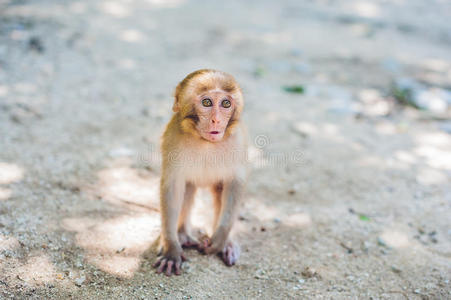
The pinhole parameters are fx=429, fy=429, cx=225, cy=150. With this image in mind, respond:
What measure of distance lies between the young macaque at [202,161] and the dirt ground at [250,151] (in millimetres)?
165

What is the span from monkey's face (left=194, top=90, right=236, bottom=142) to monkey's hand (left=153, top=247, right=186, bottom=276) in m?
0.91

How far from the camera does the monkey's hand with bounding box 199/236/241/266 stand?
3.27 m

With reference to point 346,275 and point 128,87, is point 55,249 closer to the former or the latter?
point 346,275

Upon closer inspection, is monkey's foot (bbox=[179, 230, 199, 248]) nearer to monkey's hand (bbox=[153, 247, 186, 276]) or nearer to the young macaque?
the young macaque

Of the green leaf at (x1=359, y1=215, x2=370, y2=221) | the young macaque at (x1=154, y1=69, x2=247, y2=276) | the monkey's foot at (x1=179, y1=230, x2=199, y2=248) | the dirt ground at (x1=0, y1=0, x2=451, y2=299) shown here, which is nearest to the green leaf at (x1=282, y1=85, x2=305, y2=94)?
the dirt ground at (x1=0, y1=0, x2=451, y2=299)

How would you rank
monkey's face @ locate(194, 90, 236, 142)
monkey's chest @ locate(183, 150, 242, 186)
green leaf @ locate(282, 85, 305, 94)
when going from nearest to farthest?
monkey's face @ locate(194, 90, 236, 142), monkey's chest @ locate(183, 150, 242, 186), green leaf @ locate(282, 85, 305, 94)

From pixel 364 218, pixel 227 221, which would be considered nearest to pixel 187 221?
pixel 227 221

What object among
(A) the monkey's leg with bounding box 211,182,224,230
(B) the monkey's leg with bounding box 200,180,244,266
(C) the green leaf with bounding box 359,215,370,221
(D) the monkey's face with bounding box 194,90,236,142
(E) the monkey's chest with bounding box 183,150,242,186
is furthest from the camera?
(C) the green leaf with bounding box 359,215,370,221

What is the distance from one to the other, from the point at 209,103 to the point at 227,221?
0.97m

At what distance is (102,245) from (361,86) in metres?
4.95

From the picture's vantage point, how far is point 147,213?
3.76 m

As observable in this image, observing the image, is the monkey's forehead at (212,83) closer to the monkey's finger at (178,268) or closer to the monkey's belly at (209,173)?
the monkey's belly at (209,173)

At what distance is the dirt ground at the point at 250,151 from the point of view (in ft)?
10.1

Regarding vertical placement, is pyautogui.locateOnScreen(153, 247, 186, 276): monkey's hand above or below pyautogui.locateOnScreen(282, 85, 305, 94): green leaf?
below
